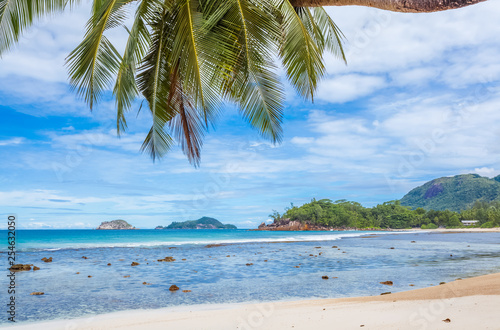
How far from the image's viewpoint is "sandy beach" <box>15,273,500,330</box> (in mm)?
4914

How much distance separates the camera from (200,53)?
482 centimetres

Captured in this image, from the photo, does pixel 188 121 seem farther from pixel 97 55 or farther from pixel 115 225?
pixel 115 225

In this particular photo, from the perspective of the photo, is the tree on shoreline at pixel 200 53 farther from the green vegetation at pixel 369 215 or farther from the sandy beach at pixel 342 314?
the green vegetation at pixel 369 215

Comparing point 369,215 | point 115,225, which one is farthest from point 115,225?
point 369,215

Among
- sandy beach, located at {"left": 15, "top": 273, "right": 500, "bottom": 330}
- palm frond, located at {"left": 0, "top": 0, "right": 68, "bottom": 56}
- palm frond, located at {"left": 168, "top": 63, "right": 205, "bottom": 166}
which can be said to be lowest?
sandy beach, located at {"left": 15, "top": 273, "right": 500, "bottom": 330}

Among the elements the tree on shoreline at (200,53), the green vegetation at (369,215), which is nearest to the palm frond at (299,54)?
the tree on shoreline at (200,53)

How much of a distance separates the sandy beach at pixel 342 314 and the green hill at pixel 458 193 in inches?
3798

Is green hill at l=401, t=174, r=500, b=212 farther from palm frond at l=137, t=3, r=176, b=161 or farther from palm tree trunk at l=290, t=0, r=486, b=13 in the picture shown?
palm tree trunk at l=290, t=0, r=486, b=13

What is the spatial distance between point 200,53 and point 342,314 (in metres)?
4.49

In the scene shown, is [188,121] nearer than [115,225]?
Yes

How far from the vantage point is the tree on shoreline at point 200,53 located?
4.99m

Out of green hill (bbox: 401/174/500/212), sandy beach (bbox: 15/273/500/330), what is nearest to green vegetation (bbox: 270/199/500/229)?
green hill (bbox: 401/174/500/212)

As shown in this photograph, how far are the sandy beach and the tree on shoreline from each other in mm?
2729

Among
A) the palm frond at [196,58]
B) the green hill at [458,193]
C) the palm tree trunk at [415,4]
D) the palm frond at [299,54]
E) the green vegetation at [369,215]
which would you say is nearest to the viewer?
the palm tree trunk at [415,4]
